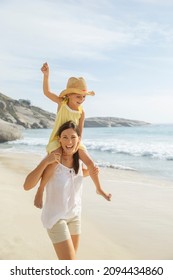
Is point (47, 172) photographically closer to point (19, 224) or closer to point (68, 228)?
point (68, 228)

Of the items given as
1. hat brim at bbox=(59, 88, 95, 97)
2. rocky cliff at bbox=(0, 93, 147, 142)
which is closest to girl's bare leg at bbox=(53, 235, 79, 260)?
hat brim at bbox=(59, 88, 95, 97)

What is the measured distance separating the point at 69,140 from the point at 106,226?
10.7 feet

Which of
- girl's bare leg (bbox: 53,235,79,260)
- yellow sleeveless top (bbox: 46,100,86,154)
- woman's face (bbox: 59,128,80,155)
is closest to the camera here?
girl's bare leg (bbox: 53,235,79,260)

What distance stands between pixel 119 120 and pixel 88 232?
115335 mm

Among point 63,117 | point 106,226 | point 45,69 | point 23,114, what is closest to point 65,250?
point 63,117

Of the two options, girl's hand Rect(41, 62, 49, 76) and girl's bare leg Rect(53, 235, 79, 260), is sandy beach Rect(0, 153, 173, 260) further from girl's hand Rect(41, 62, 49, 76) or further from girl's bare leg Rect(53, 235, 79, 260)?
girl's hand Rect(41, 62, 49, 76)

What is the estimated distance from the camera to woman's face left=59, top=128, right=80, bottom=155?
3601mm

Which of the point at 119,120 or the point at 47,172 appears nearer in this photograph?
the point at 47,172

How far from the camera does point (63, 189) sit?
354 cm

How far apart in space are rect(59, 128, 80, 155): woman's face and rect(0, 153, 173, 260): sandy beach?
1.98 metres

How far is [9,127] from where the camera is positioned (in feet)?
105

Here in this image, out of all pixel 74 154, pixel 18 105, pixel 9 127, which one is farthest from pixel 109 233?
pixel 18 105

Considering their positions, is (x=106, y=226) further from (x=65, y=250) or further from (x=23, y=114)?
(x=23, y=114)

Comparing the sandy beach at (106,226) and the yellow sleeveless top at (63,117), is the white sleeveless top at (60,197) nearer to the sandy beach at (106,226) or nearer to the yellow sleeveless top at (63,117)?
the yellow sleeveless top at (63,117)
